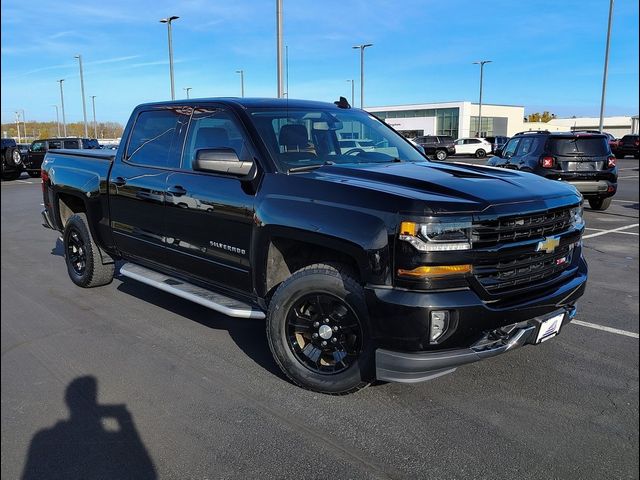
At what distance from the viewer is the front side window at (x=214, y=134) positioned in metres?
4.19

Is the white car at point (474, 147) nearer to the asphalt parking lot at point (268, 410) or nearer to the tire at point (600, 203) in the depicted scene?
the tire at point (600, 203)

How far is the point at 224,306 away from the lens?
4.04 metres

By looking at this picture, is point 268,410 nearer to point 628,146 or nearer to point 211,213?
point 211,213

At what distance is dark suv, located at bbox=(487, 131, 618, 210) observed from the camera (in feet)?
37.2

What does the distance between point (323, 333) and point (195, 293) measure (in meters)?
1.32

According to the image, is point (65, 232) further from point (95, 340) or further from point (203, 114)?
point (203, 114)

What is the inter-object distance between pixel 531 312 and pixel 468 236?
71 centimetres

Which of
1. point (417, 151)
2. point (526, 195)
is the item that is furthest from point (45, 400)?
point (417, 151)

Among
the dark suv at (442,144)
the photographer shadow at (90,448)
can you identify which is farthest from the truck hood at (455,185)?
the dark suv at (442,144)

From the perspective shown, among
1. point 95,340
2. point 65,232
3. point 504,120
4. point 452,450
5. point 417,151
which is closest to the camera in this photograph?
point 452,450

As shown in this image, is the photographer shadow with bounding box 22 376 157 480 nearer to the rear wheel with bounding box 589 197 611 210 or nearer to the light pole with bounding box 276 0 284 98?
the light pole with bounding box 276 0 284 98

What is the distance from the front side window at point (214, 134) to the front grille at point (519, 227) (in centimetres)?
178

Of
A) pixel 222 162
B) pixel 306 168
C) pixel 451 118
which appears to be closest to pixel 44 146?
pixel 222 162

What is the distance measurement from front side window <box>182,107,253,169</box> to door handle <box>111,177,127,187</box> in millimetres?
918
